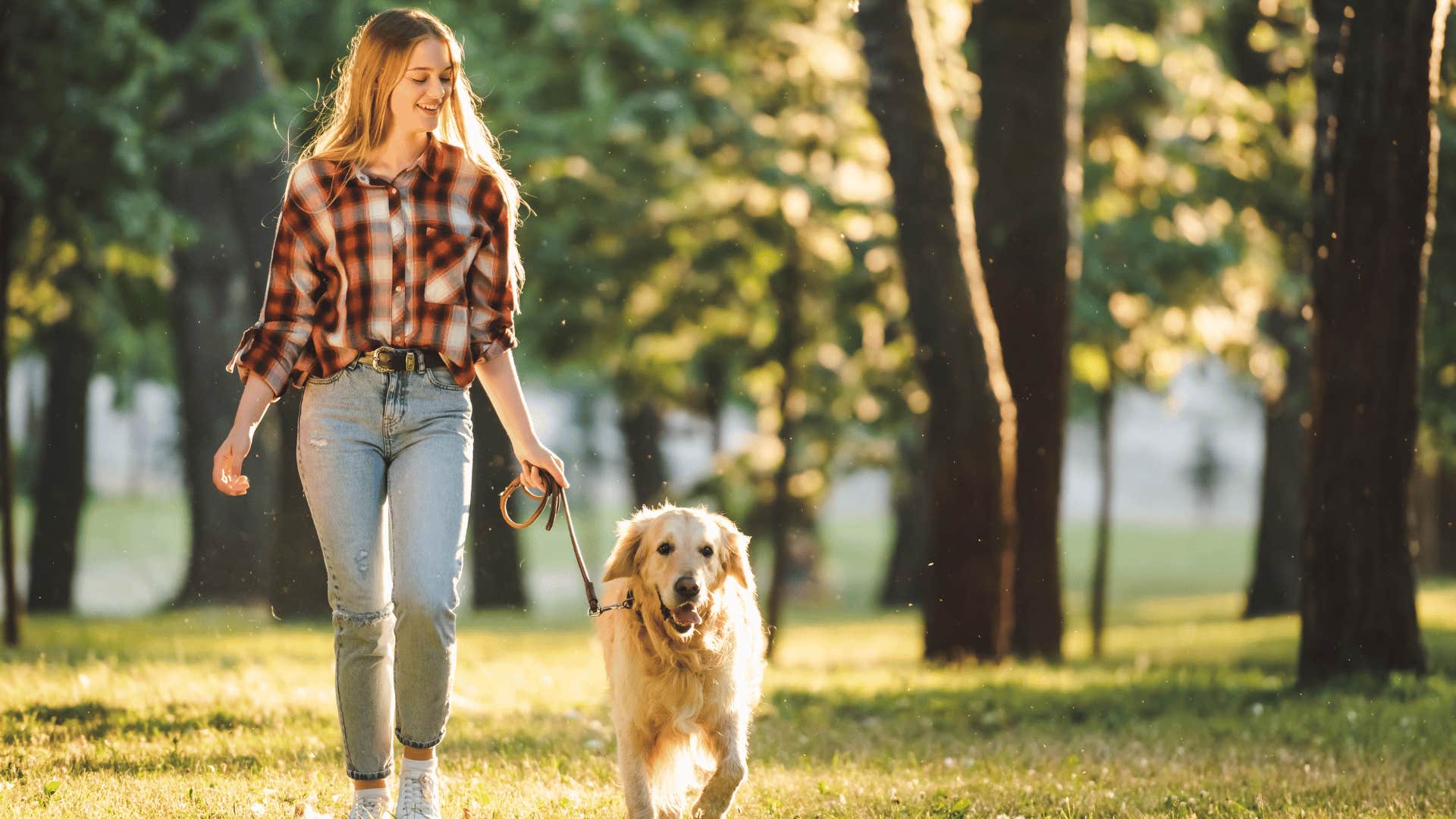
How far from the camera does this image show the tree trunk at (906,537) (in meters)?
22.3

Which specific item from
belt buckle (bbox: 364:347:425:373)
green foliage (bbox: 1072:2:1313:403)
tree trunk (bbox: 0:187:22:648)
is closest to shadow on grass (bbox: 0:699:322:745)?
belt buckle (bbox: 364:347:425:373)

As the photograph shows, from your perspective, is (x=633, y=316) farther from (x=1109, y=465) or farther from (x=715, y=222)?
(x=1109, y=465)

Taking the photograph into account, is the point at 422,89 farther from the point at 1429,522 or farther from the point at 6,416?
the point at 1429,522

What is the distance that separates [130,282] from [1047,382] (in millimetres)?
11063

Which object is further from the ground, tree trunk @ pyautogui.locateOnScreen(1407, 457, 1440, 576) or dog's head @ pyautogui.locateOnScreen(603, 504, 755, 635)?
dog's head @ pyautogui.locateOnScreen(603, 504, 755, 635)

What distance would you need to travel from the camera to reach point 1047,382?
12.4m

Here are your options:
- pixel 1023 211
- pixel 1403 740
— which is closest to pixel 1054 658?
pixel 1023 211

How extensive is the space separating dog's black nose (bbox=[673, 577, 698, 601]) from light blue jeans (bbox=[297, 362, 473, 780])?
74cm

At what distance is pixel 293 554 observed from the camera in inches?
631

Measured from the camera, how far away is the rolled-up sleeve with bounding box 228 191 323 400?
4.49 metres

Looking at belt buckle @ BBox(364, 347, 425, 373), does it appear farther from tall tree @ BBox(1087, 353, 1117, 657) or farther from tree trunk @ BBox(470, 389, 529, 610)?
tall tree @ BBox(1087, 353, 1117, 657)

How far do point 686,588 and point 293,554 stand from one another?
38.9 feet

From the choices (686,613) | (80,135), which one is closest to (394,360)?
(686,613)

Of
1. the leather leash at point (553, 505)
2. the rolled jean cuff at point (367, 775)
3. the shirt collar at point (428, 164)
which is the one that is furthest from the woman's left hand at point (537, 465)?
the rolled jean cuff at point (367, 775)
